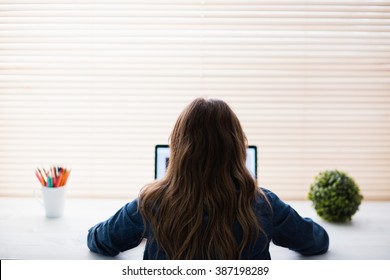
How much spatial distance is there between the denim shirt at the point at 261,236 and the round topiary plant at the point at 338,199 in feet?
0.96

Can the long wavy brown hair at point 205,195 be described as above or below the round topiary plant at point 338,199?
above

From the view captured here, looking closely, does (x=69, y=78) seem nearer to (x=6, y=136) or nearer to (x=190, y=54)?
(x=6, y=136)

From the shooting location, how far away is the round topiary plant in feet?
4.81

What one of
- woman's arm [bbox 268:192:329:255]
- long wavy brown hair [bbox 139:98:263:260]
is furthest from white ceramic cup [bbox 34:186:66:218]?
woman's arm [bbox 268:192:329:255]

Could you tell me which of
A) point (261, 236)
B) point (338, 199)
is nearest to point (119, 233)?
point (261, 236)

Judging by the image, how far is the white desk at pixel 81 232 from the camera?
3.91 feet

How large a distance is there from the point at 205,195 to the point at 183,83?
802 millimetres

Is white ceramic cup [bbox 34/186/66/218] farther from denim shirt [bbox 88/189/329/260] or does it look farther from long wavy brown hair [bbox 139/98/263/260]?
long wavy brown hair [bbox 139/98/263/260]

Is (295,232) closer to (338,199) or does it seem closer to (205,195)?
(205,195)

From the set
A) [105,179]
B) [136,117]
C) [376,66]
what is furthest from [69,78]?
[376,66]

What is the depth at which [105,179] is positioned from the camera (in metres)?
1.78

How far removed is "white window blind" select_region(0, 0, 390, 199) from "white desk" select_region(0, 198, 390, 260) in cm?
13

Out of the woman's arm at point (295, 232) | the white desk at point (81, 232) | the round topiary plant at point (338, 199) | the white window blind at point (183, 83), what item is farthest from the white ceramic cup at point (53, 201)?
the round topiary plant at point (338, 199)

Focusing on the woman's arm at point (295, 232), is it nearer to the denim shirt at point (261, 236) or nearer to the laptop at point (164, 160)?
the denim shirt at point (261, 236)
